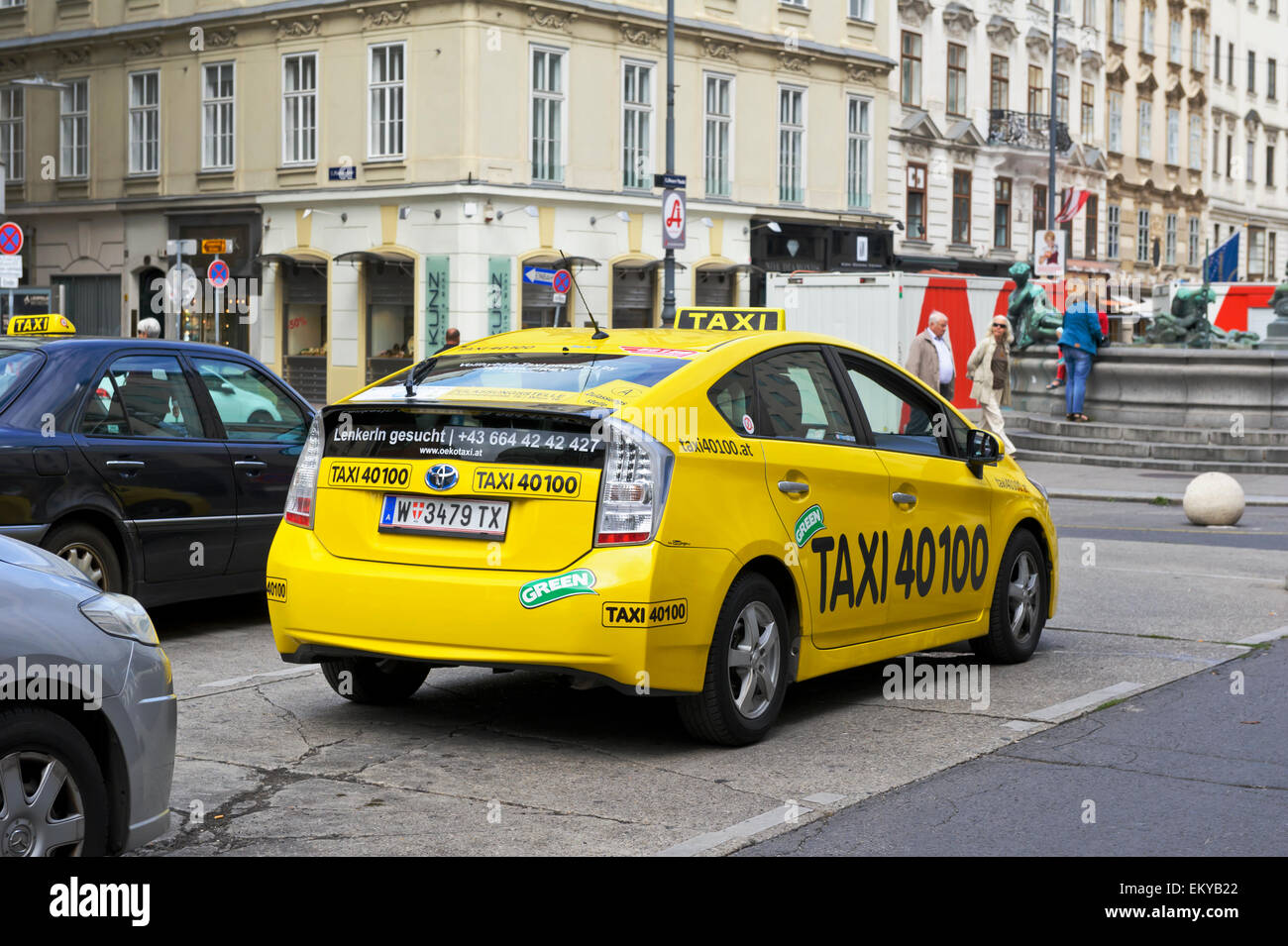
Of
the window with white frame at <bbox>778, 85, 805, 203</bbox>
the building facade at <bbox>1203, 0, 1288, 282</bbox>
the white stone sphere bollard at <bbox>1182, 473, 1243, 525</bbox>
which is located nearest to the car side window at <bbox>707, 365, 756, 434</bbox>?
the white stone sphere bollard at <bbox>1182, 473, 1243, 525</bbox>

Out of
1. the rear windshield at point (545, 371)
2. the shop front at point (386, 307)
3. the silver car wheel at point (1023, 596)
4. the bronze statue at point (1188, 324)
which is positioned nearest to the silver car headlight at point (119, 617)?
the rear windshield at point (545, 371)

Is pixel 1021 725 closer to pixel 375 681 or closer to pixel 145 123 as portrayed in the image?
pixel 375 681

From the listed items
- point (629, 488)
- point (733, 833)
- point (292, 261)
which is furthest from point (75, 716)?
point (292, 261)

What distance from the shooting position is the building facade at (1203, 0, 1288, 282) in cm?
6919

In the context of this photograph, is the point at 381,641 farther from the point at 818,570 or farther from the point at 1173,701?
the point at 1173,701

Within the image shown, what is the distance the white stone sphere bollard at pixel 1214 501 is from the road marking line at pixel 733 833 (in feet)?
38.7

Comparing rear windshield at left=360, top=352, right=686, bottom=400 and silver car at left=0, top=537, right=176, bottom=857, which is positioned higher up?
rear windshield at left=360, top=352, right=686, bottom=400

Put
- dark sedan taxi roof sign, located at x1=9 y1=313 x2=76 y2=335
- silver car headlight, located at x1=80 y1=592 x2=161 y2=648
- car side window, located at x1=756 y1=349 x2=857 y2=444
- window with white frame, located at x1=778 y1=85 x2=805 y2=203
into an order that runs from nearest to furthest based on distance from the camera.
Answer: silver car headlight, located at x1=80 y1=592 x2=161 y2=648 < car side window, located at x1=756 y1=349 x2=857 y2=444 < dark sedan taxi roof sign, located at x1=9 y1=313 x2=76 y2=335 < window with white frame, located at x1=778 y1=85 x2=805 y2=203

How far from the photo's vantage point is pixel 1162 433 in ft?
79.9

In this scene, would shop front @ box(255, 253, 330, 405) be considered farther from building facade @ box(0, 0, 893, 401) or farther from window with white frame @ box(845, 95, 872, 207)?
window with white frame @ box(845, 95, 872, 207)

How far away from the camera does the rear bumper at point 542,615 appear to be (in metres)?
6.25

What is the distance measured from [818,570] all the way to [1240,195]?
69.7 meters

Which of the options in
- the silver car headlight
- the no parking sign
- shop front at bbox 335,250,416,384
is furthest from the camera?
shop front at bbox 335,250,416,384
